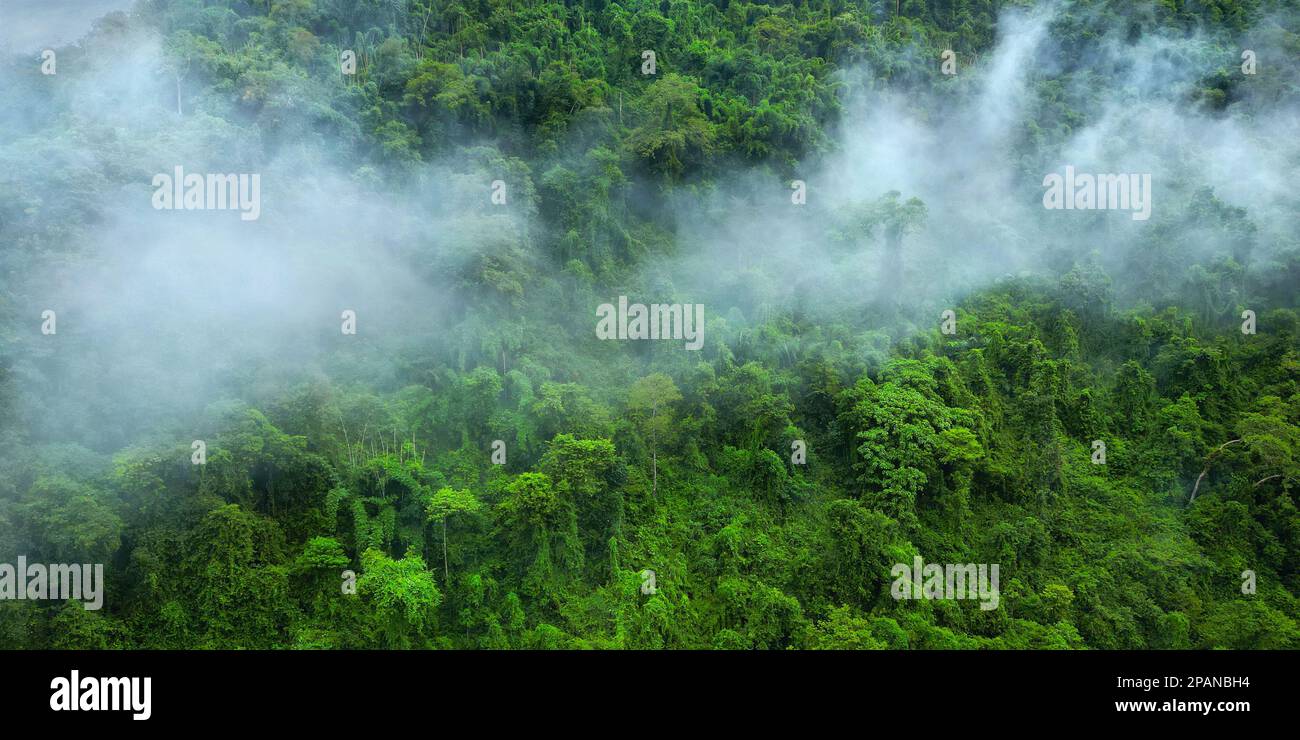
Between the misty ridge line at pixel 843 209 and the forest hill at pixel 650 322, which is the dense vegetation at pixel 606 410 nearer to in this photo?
the misty ridge line at pixel 843 209

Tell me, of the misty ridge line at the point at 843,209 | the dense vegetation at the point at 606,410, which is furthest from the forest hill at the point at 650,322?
the dense vegetation at the point at 606,410

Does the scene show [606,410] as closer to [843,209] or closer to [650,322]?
[650,322]

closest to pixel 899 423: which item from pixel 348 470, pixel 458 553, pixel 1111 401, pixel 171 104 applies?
pixel 1111 401

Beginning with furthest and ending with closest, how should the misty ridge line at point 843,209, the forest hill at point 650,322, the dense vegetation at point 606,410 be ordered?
1. the misty ridge line at point 843,209
2. the forest hill at point 650,322
3. the dense vegetation at point 606,410

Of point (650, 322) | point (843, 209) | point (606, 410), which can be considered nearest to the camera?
point (606, 410)

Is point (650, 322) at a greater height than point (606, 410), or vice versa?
point (650, 322)

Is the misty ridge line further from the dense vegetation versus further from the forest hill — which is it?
the dense vegetation

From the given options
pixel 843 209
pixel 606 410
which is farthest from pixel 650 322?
pixel 843 209

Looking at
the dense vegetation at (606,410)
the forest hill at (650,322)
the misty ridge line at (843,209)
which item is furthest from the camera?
the misty ridge line at (843,209)

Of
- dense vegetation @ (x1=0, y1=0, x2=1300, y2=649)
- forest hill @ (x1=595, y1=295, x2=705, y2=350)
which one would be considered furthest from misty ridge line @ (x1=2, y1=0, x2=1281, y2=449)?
dense vegetation @ (x1=0, y1=0, x2=1300, y2=649)
